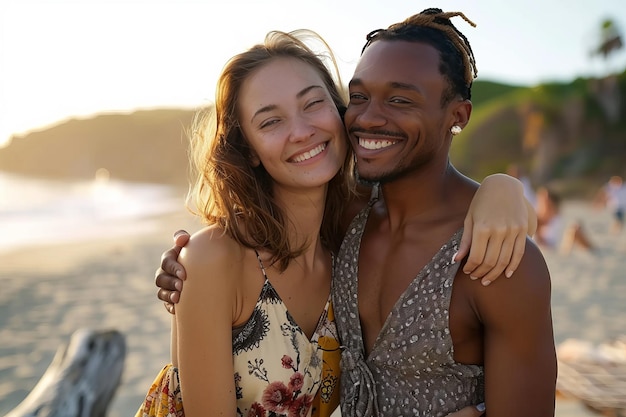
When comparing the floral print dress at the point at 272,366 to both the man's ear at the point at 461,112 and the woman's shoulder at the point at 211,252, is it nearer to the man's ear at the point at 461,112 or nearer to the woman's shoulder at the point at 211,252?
the woman's shoulder at the point at 211,252

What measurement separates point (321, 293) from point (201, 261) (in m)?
0.65

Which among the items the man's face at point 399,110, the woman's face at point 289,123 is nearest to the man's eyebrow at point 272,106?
the woman's face at point 289,123

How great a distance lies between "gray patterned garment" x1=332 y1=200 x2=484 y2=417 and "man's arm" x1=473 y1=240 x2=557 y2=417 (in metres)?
0.14

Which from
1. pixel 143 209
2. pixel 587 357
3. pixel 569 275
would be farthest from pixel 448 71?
pixel 143 209

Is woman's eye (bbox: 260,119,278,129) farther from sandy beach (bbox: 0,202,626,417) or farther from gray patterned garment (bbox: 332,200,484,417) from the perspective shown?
sandy beach (bbox: 0,202,626,417)

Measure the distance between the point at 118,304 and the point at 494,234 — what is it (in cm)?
811

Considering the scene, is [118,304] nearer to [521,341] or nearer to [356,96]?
[356,96]

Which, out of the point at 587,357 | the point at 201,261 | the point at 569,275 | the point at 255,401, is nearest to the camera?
the point at 201,261

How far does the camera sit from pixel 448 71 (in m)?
2.49

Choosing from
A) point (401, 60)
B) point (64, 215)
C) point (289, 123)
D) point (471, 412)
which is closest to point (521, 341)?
point (471, 412)

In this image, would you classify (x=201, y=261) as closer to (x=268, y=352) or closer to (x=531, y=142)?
(x=268, y=352)

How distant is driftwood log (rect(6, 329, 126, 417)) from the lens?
3.57 meters

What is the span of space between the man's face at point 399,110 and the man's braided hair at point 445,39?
3 centimetres

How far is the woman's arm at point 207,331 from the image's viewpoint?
247 cm
